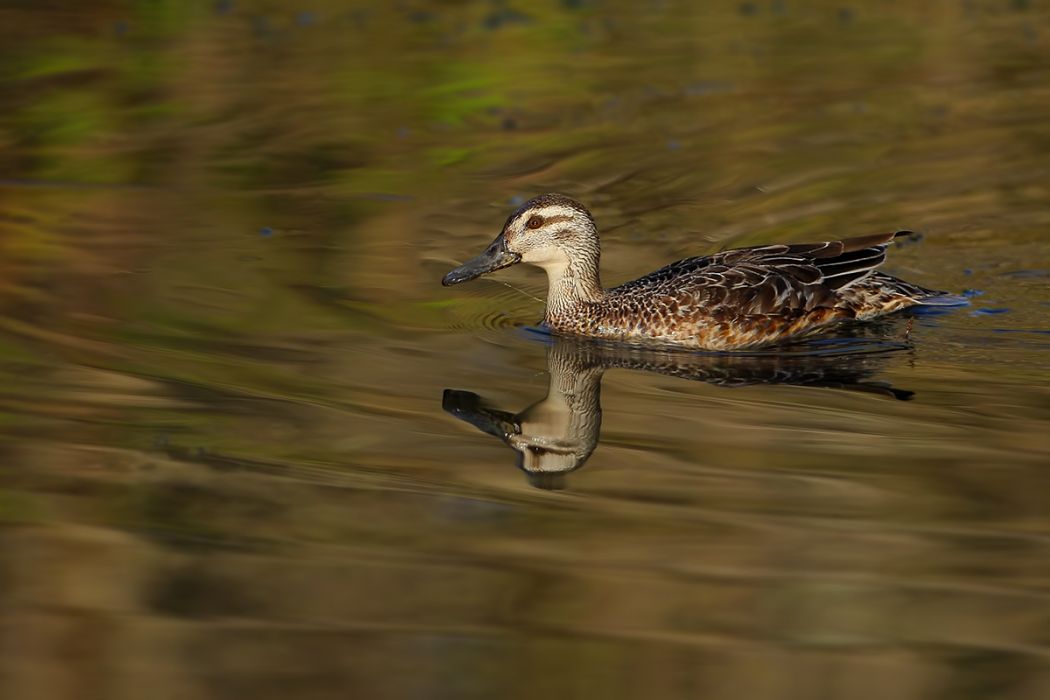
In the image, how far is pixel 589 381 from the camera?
29.1ft

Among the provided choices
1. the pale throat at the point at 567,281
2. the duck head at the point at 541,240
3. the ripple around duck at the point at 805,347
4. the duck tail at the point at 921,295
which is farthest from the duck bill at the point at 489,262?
the duck tail at the point at 921,295

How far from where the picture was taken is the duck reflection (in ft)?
24.6

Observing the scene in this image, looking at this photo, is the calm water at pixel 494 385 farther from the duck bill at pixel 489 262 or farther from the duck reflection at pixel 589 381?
the duck bill at pixel 489 262

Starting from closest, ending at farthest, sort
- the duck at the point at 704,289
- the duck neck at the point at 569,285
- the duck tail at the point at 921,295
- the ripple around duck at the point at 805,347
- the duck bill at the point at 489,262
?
the ripple around duck at the point at 805,347 → the duck at the point at 704,289 → the duck bill at the point at 489,262 → the duck neck at the point at 569,285 → the duck tail at the point at 921,295

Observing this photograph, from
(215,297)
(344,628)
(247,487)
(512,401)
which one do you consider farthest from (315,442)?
(215,297)

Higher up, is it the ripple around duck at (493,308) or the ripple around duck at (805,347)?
the ripple around duck at (493,308)

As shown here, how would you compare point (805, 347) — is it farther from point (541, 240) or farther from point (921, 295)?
point (541, 240)

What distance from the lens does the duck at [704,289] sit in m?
9.61

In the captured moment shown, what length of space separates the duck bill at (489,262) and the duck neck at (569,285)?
0.83ft

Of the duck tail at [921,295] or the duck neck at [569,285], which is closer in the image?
the duck neck at [569,285]

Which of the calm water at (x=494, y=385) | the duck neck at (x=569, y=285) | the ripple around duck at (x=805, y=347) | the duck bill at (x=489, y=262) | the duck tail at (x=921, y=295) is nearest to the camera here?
the calm water at (x=494, y=385)

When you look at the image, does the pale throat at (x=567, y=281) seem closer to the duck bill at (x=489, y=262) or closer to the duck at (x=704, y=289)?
the duck at (x=704, y=289)

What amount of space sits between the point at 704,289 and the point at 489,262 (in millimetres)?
1215

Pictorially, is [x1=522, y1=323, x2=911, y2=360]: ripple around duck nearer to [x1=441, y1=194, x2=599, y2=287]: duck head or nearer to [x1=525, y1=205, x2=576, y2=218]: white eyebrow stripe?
[x1=441, y1=194, x2=599, y2=287]: duck head
